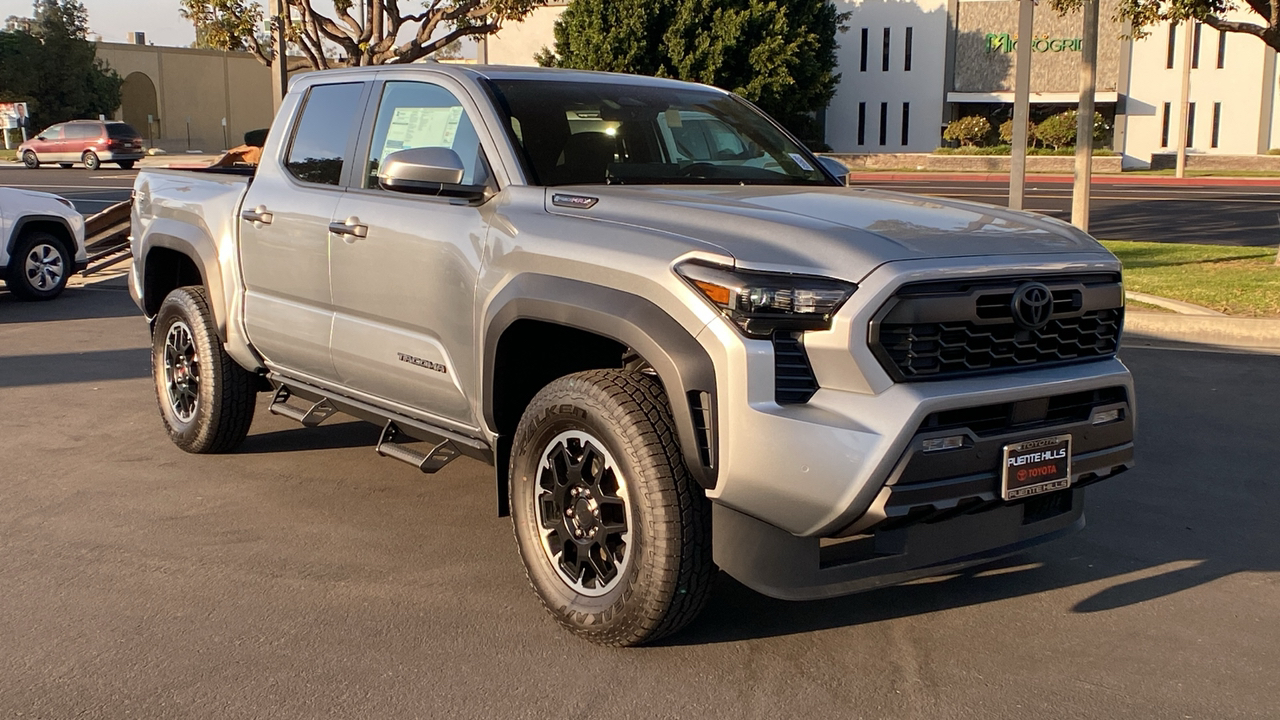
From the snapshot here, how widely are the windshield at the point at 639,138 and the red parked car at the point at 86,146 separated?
41676mm

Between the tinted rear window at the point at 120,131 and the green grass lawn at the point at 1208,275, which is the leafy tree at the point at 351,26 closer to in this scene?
the green grass lawn at the point at 1208,275

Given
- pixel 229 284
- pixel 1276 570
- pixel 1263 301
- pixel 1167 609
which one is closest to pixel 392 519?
pixel 229 284

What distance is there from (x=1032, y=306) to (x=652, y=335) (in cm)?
116

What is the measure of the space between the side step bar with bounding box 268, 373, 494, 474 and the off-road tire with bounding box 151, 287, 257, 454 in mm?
248

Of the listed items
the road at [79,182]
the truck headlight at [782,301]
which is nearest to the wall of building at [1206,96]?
the road at [79,182]

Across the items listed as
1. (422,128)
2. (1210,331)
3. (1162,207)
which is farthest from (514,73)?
(1162,207)

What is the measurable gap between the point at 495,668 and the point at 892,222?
1.89m

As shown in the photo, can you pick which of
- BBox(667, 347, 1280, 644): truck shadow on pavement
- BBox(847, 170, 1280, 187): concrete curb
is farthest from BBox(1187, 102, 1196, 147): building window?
BBox(667, 347, 1280, 644): truck shadow on pavement

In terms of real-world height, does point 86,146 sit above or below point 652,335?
above

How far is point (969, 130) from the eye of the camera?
4838 cm

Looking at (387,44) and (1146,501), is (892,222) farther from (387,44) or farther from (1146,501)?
(387,44)

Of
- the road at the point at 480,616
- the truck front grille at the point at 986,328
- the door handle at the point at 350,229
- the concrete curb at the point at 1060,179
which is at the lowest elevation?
the road at the point at 480,616

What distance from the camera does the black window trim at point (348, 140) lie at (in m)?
5.29

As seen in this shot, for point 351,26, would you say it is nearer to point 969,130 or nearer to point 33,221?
point 33,221
